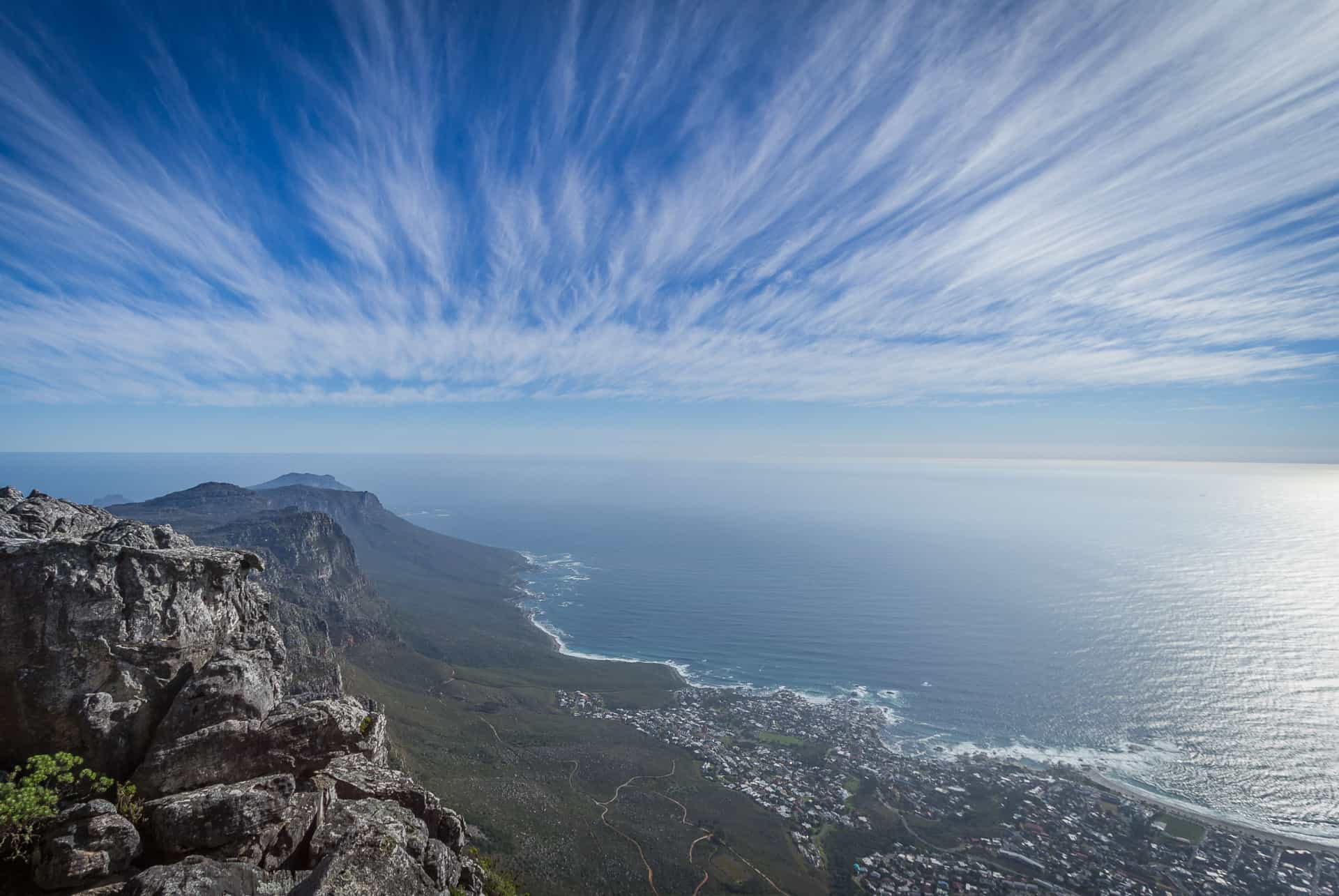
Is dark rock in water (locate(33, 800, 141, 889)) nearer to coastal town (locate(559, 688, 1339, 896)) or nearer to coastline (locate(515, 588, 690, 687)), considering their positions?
coastal town (locate(559, 688, 1339, 896))

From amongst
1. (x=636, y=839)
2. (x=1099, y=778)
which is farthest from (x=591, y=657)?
(x=1099, y=778)

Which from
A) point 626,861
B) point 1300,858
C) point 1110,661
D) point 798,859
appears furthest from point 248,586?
point 1110,661

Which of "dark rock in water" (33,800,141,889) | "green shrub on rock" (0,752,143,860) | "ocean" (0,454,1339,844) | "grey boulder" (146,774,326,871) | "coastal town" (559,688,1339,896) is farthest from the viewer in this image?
"ocean" (0,454,1339,844)

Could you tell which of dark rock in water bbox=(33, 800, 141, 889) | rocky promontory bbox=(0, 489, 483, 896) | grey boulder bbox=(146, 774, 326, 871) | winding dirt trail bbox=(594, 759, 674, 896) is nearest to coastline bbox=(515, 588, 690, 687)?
winding dirt trail bbox=(594, 759, 674, 896)

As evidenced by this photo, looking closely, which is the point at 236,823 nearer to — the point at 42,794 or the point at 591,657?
the point at 42,794

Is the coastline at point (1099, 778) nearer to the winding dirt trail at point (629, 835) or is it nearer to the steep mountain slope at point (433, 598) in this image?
the steep mountain slope at point (433, 598)

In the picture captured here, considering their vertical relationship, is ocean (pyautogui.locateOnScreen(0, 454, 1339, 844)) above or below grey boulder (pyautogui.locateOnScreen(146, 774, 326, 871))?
below

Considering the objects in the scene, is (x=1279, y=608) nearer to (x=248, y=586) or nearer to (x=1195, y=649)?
(x=1195, y=649)
